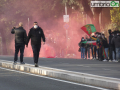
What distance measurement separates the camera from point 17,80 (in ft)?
42.1

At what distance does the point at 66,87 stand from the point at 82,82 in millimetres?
1296

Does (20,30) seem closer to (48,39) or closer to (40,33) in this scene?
(40,33)

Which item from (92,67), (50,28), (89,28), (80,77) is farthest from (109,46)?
(50,28)

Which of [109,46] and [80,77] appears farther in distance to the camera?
[109,46]

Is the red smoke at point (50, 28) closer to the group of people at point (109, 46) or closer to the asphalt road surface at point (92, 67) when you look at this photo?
the group of people at point (109, 46)

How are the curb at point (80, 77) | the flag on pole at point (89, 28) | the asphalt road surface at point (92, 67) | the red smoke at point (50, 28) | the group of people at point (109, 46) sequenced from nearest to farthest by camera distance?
1. the curb at point (80, 77)
2. the asphalt road surface at point (92, 67)
3. the group of people at point (109, 46)
4. the flag on pole at point (89, 28)
5. the red smoke at point (50, 28)

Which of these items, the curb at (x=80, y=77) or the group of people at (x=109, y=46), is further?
the group of people at (x=109, y=46)

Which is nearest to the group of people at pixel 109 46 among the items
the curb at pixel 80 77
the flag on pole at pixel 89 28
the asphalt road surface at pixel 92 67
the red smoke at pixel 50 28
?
the flag on pole at pixel 89 28

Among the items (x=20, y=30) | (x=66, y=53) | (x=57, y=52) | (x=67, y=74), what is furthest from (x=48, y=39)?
(x=67, y=74)

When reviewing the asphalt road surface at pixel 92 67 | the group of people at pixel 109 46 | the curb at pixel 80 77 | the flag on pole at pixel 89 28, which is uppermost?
the flag on pole at pixel 89 28

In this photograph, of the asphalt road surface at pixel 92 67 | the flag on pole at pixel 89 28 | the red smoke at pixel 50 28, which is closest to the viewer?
the asphalt road surface at pixel 92 67

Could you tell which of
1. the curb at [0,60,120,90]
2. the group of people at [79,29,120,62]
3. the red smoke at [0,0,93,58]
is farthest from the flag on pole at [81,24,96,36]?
the red smoke at [0,0,93,58]

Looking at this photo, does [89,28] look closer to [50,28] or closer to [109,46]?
[109,46]

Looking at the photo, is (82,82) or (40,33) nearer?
(82,82)
